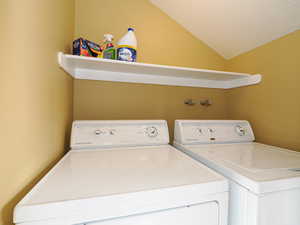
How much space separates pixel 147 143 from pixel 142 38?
107 cm

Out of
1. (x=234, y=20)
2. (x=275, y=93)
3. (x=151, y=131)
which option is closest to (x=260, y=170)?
(x=151, y=131)

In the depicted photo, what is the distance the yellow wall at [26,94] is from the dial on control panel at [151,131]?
65 centimetres

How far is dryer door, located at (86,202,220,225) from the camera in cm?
51

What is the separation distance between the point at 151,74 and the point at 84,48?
659 millimetres

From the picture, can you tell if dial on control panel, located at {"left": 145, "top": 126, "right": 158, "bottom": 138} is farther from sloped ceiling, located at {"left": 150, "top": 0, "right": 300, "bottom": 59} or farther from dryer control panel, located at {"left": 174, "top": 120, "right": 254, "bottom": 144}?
sloped ceiling, located at {"left": 150, "top": 0, "right": 300, "bottom": 59}

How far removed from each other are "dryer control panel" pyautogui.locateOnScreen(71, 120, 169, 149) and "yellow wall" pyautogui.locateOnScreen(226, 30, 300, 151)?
943 mm

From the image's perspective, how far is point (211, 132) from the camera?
1.32 metres

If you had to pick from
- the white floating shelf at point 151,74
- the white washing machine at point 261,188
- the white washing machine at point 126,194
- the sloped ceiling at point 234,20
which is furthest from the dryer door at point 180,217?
the sloped ceiling at point 234,20

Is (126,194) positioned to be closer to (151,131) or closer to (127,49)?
(151,131)

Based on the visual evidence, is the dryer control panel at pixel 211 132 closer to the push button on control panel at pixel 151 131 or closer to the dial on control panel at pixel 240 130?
the dial on control panel at pixel 240 130

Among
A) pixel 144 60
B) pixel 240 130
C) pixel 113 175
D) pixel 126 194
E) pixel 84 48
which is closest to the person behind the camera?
pixel 126 194

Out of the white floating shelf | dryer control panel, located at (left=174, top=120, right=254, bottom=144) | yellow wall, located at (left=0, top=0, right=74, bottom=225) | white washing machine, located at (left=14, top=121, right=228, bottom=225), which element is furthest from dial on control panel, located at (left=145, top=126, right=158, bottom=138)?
yellow wall, located at (left=0, top=0, right=74, bottom=225)

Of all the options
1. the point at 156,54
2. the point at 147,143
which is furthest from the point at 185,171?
the point at 156,54

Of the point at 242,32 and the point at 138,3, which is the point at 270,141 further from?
the point at 138,3
